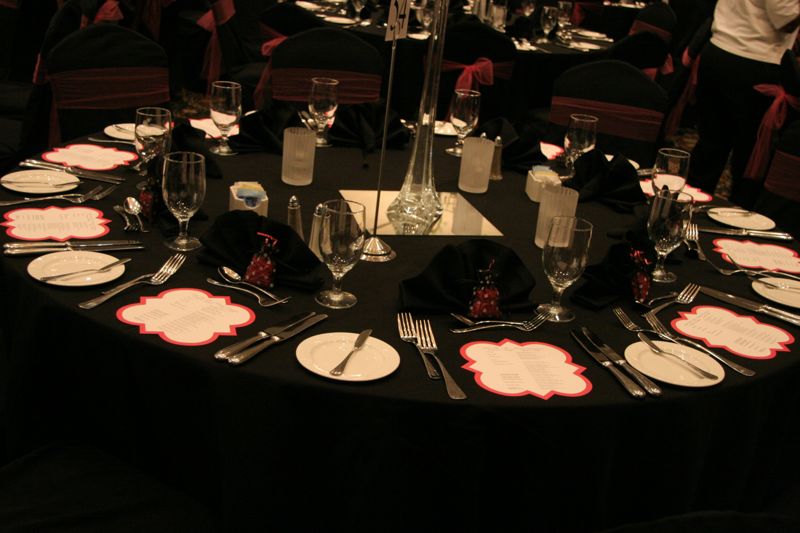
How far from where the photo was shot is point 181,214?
5.78 feet

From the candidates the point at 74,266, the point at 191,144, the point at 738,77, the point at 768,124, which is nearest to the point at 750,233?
the point at 191,144

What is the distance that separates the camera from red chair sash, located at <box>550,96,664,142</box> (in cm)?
324

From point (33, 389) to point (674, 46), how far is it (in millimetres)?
6850

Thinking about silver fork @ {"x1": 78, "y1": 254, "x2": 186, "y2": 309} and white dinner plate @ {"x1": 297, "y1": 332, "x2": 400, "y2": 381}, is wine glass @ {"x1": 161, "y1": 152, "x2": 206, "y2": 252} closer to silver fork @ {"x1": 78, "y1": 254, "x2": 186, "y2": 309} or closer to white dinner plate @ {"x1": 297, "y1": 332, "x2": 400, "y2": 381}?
silver fork @ {"x1": 78, "y1": 254, "x2": 186, "y2": 309}

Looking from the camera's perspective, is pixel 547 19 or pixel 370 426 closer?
pixel 370 426

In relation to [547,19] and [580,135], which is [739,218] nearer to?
[580,135]

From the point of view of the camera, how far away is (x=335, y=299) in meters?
1.63

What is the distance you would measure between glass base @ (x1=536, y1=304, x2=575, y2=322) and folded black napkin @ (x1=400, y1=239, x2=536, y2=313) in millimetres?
30

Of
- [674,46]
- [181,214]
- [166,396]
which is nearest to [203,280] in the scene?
[181,214]

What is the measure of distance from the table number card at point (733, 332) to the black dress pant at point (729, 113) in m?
3.14

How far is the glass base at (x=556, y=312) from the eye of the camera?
1658mm

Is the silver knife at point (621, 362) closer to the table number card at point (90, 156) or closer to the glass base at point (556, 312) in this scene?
the glass base at point (556, 312)

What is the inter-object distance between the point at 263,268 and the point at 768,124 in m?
3.56

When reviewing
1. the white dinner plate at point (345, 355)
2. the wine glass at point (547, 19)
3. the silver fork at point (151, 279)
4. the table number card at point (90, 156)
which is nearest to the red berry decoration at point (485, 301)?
the white dinner plate at point (345, 355)
